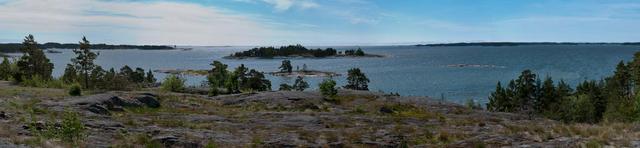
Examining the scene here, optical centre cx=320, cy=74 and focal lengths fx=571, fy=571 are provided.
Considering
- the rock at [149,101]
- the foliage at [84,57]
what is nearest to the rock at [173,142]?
the rock at [149,101]

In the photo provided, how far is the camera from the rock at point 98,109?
34.8 metres

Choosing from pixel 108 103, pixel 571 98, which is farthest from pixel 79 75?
pixel 571 98

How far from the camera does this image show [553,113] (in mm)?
112875

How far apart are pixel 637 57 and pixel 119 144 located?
8458 cm

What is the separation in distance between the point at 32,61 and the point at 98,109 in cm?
5350

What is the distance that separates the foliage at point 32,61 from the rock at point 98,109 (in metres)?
49.4

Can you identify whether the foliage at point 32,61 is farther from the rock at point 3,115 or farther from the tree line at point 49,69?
the rock at point 3,115

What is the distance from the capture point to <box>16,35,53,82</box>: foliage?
79.7 metres

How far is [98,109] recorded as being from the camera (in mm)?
35562

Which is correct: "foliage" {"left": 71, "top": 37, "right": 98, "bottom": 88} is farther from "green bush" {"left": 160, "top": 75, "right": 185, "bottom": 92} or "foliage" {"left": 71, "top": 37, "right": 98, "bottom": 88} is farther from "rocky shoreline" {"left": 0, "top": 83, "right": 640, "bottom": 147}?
"rocky shoreline" {"left": 0, "top": 83, "right": 640, "bottom": 147}

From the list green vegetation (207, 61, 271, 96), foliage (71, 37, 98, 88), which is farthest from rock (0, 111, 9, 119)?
foliage (71, 37, 98, 88)

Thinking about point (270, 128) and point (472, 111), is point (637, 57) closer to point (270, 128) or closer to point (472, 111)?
point (472, 111)

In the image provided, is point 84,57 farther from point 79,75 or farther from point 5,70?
point 5,70

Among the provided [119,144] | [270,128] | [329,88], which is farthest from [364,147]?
[329,88]
